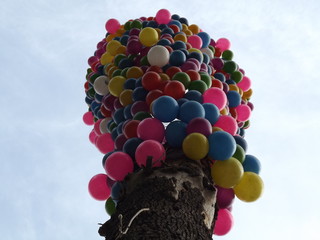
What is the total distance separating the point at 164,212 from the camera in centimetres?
232

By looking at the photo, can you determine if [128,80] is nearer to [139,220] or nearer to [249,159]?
[249,159]

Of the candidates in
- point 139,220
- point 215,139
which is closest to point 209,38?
point 215,139

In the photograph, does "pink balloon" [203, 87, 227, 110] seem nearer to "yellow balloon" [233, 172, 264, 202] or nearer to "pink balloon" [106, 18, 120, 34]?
"yellow balloon" [233, 172, 264, 202]

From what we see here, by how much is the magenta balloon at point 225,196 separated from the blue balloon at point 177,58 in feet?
4.90

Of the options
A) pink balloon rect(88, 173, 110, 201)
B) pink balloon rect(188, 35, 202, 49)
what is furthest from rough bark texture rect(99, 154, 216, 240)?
pink balloon rect(188, 35, 202, 49)

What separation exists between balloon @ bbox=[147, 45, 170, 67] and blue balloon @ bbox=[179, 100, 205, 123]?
3.13ft

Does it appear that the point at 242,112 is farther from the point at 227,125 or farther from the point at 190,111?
the point at 190,111

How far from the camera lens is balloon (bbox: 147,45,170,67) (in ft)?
13.3

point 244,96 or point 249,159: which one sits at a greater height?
point 244,96

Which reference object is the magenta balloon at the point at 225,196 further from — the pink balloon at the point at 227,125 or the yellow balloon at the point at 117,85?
the yellow balloon at the point at 117,85

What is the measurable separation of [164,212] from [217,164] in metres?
0.82

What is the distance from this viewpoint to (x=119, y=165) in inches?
118

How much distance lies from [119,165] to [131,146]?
226mm

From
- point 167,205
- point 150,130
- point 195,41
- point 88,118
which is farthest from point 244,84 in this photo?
point 167,205
